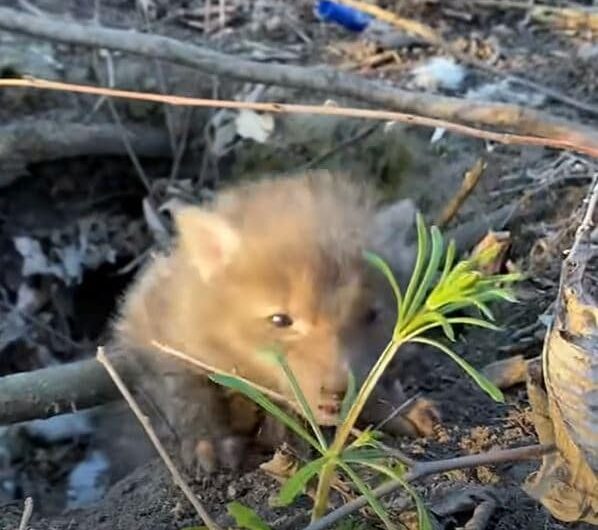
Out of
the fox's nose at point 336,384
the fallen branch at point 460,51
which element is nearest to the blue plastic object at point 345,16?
the fallen branch at point 460,51

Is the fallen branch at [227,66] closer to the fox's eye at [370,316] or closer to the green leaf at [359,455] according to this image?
the fox's eye at [370,316]

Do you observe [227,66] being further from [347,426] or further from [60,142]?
[347,426]

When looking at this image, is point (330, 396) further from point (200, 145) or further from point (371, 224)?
point (200, 145)

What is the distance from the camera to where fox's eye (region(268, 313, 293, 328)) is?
3.25 m

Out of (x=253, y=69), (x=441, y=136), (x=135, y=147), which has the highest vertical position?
(x=253, y=69)

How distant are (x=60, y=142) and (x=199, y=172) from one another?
67 cm

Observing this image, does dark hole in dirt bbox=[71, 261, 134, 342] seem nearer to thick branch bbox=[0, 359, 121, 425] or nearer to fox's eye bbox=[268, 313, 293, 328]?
thick branch bbox=[0, 359, 121, 425]

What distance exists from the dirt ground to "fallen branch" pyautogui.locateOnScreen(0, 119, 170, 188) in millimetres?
26

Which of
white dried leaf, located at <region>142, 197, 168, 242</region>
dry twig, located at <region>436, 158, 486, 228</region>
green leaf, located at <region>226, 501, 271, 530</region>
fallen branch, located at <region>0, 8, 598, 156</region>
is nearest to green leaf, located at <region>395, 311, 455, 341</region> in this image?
green leaf, located at <region>226, 501, 271, 530</region>

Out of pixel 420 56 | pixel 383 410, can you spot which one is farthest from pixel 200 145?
pixel 383 410

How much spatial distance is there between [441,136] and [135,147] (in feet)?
4.76

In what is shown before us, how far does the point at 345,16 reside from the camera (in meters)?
5.94

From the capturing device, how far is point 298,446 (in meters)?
3.23

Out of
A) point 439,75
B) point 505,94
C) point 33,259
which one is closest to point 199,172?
point 33,259
